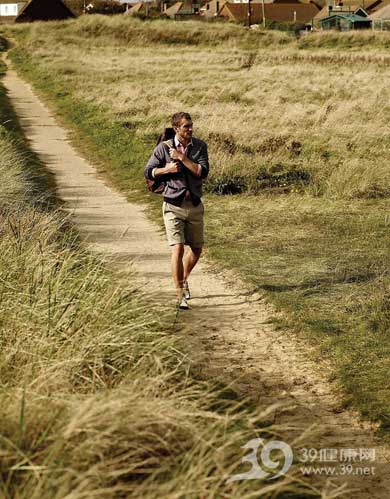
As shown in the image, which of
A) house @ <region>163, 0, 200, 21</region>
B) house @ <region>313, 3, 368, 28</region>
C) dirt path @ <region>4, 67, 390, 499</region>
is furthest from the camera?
house @ <region>163, 0, 200, 21</region>

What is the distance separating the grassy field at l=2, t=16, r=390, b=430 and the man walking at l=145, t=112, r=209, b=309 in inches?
36.5

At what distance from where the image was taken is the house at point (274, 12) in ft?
275

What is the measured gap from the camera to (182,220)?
23.8ft

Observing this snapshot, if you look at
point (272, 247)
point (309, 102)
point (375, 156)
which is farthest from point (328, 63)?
point (272, 247)

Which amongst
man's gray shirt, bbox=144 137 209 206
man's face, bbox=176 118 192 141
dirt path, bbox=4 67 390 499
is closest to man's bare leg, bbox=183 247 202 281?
dirt path, bbox=4 67 390 499

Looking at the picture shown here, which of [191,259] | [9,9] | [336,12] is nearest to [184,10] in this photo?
[9,9]

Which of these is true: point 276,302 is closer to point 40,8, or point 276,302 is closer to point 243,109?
point 243,109

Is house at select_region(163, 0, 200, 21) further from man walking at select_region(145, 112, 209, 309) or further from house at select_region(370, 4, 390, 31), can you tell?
man walking at select_region(145, 112, 209, 309)

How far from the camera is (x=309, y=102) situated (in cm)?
2366

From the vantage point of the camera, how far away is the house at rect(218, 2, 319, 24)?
8381 cm

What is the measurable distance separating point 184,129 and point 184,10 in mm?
94465

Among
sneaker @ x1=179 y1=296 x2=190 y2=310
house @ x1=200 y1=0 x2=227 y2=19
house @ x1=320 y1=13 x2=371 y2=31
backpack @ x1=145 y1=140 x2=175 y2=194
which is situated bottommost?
house @ x1=200 y1=0 x2=227 y2=19

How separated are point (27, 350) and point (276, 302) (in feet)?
10.8

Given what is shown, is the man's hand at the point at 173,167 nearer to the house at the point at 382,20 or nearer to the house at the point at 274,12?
the house at the point at 382,20
